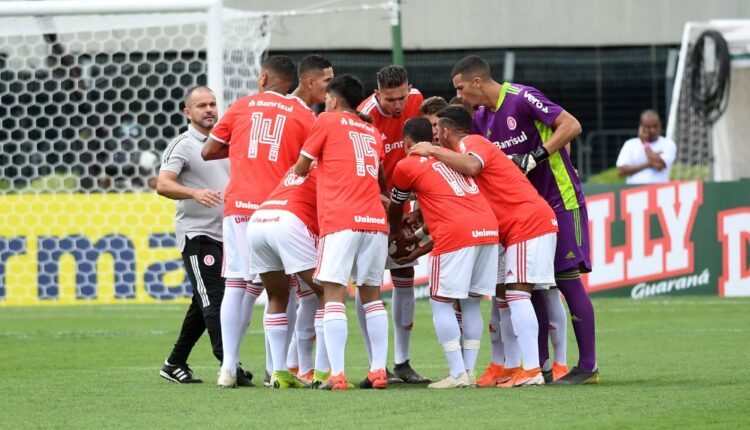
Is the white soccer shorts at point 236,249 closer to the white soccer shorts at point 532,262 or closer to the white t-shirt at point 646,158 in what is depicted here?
the white soccer shorts at point 532,262

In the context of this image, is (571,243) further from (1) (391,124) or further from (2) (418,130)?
(1) (391,124)

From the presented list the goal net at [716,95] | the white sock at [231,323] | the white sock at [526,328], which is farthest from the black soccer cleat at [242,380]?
the goal net at [716,95]

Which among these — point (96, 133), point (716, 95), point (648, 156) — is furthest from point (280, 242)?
point (716, 95)

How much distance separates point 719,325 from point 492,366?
14.5ft

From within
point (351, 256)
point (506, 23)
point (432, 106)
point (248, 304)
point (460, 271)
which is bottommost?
point (248, 304)

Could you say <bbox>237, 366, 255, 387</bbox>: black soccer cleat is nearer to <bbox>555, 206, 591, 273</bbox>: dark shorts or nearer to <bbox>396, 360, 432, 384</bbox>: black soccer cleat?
<bbox>396, 360, 432, 384</bbox>: black soccer cleat

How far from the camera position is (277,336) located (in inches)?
324

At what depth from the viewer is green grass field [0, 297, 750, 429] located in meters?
6.48

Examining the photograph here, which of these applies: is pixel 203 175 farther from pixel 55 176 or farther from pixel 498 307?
pixel 55 176

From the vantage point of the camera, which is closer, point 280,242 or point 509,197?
point 280,242

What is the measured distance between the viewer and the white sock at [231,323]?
Result: 8.34 metres

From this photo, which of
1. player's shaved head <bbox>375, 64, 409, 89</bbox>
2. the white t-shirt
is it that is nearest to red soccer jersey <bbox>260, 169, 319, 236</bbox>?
player's shaved head <bbox>375, 64, 409, 89</bbox>

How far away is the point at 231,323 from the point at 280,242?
711 millimetres

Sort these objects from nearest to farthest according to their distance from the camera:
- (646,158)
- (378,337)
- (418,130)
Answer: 1. (378,337)
2. (418,130)
3. (646,158)
